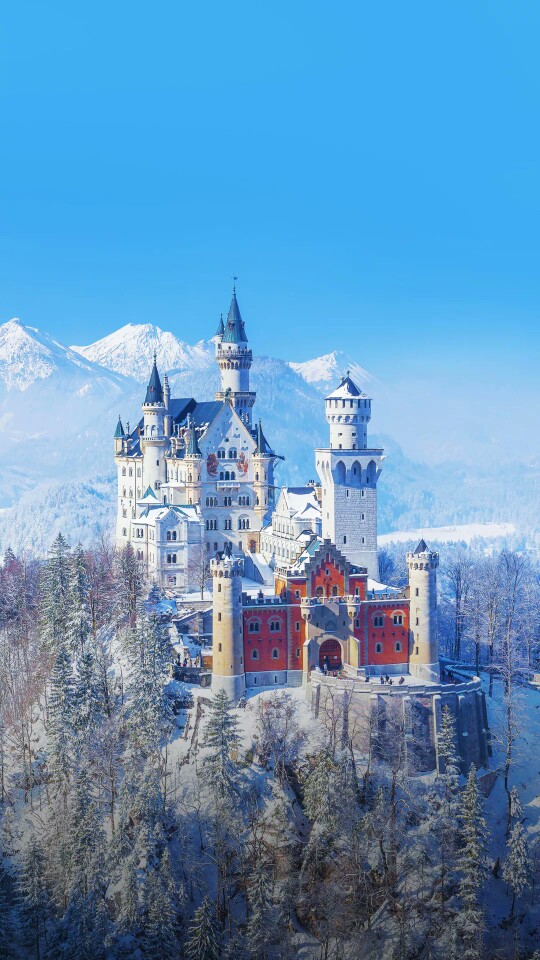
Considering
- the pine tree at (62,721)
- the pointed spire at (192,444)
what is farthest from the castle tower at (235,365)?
the pine tree at (62,721)

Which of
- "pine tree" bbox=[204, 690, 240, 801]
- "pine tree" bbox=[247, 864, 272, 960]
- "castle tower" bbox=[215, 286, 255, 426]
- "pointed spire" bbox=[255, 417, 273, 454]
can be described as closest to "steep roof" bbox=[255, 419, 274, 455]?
"pointed spire" bbox=[255, 417, 273, 454]

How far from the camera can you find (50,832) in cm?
8594

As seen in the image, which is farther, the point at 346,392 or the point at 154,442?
the point at 154,442

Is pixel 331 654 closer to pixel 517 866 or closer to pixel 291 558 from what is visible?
pixel 291 558

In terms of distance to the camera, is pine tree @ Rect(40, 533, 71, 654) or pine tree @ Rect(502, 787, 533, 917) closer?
pine tree @ Rect(502, 787, 533, 917)

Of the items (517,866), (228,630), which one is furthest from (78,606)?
(517,866)

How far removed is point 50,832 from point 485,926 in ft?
103

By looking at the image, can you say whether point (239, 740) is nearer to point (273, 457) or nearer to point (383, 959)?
point (383, 959)

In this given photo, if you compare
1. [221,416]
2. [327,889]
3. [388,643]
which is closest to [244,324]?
[221,416]

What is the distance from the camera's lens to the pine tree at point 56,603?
102500mm

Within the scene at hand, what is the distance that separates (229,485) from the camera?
132 m

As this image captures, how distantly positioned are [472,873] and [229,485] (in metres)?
61.3

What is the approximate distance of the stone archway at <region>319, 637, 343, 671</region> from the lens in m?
99.6

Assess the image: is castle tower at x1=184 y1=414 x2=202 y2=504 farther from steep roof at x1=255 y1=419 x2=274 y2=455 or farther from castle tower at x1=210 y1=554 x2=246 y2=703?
castle tower at x1=210 y1=554 x2=246 y2=703
